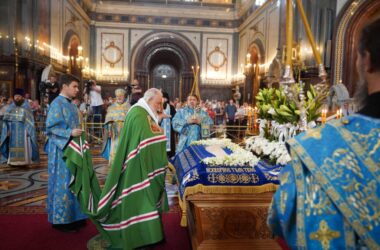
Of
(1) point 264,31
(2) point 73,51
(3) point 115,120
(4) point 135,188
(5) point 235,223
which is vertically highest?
(1) point 264,31

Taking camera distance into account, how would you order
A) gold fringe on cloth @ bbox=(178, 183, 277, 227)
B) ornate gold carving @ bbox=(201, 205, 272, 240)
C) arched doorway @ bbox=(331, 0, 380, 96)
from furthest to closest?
1. arched doorway @ bbox=(331, 0, 380, 96)
2. ornate gold carving @ bbox=(201, 205, 272, 240)
3. gold fringe on cloth @ bbox=(178, 183, 277, 227)

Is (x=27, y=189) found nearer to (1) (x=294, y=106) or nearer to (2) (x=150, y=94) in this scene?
(2) (x=150, y=94)

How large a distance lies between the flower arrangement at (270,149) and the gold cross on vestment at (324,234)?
1882mm

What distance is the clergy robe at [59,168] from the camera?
3.70 metres

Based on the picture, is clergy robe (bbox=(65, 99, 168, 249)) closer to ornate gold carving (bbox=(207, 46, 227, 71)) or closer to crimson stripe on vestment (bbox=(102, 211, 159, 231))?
crimson stripe on vestment (bbox=(102, 211, 159, 231))

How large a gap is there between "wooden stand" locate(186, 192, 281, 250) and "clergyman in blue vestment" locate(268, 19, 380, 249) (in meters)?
1.84

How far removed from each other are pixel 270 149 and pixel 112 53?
1951cm

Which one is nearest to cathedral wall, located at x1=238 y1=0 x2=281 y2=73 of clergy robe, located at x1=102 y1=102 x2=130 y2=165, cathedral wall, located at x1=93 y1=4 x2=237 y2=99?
cathedral wall, located at x1=93 y1=4 x2=237 y2=99

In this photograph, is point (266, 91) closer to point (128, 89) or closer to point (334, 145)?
point (334, 145)

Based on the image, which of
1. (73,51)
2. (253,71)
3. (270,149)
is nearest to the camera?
(270,149)

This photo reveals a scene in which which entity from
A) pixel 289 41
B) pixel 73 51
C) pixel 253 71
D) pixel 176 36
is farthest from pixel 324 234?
pixel 176 36

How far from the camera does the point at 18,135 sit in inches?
300

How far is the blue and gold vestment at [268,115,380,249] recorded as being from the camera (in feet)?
3.63

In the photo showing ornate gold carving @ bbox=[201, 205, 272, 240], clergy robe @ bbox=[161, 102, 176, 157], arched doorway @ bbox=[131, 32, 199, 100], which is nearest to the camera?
ornate gold carving @ bbox=[201, 205, 272, 240]
